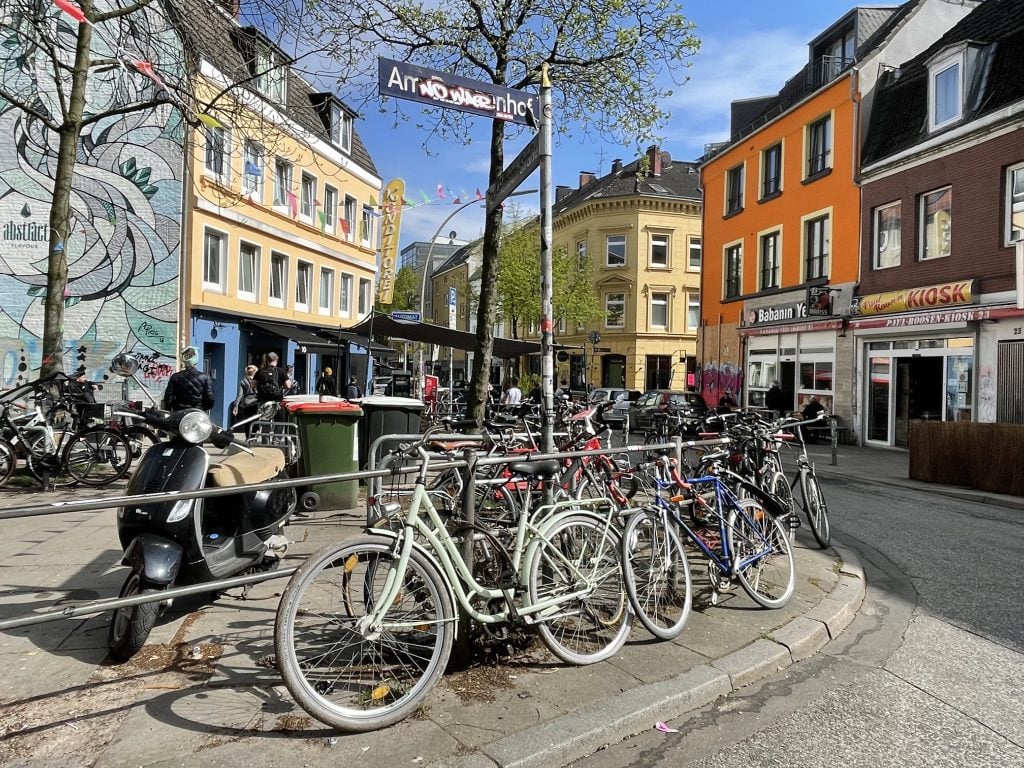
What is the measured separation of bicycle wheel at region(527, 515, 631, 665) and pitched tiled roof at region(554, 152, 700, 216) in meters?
39.9

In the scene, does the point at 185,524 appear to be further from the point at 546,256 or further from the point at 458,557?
the point at 546,256

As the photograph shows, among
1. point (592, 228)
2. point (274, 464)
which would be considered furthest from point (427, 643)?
point (592, 228)

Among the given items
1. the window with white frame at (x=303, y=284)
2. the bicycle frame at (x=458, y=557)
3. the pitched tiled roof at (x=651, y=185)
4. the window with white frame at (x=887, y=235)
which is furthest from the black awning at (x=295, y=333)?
the pitched tiled roof at (x=651, y=185)

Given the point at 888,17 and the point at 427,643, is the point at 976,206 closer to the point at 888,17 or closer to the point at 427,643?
the point at 888,17

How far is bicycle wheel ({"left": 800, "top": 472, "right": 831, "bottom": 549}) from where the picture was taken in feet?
21.3

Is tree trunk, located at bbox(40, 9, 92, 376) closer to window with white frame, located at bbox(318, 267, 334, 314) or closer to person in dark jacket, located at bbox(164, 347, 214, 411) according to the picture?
person in dark jacket, located at bbox(164, 347, 214, 411)

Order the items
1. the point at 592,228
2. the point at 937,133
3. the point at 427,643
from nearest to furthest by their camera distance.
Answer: the point at 427,643 → the point at 937,133 → the point at 592,228

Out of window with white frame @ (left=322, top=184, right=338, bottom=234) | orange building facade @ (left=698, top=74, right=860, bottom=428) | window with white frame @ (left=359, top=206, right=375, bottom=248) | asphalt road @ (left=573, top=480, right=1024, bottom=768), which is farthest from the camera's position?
window with white frame @ (left=359, top=206, right=375, bottom=248)

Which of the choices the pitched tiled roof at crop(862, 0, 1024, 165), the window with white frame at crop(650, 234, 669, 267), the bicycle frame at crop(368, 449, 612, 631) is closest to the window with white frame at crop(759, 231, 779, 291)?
the pitched tiled roof at crop(862, 0, 1024, 165)

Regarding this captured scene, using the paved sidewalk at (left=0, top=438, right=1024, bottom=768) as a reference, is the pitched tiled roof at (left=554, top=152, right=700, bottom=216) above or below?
above

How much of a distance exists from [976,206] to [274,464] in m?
17.2

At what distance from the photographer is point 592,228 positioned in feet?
145

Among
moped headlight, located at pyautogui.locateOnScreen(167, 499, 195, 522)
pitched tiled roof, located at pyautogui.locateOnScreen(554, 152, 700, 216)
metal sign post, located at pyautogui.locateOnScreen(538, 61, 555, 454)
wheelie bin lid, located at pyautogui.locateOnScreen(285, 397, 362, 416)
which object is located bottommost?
moped headlight, located at pyautogui.locateOnScreen(167, 499, 195, 522)

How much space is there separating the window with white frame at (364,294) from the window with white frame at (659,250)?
20.1 m
